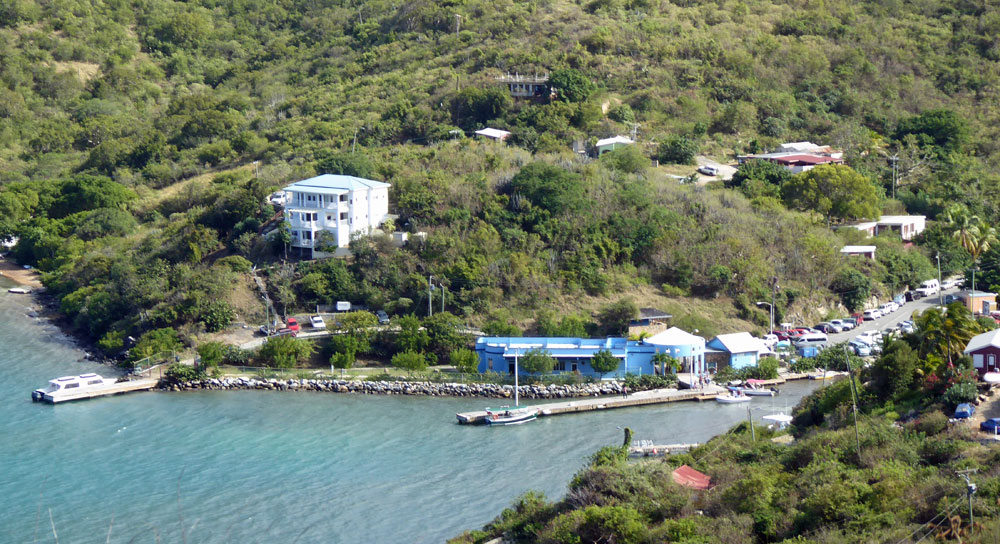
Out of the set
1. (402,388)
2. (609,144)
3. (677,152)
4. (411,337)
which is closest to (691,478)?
(402,388)

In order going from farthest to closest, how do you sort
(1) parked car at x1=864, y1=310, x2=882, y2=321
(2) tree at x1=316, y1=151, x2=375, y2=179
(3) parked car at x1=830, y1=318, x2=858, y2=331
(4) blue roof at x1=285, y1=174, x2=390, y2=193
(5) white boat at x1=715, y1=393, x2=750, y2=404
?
(2) tree at x1=316, y1=151, x2=375, y2=179
(4) blue roof at x1=285, y1=174, x2=390, y2=193
(1) parked car at x1=864, y1=310, x2=882, y2=321
(3) parked car at x1=830, y1=318, x2=858, y2=331
(5) white boat at x1=715, y1=393, x2=750, y2=404

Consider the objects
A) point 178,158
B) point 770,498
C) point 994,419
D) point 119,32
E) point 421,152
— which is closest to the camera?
point 770,498

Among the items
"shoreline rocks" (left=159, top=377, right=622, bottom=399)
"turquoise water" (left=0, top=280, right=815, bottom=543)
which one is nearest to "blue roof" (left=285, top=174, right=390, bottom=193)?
"shoreline rocks" (left=159, top=377, right=622, bottom=399)

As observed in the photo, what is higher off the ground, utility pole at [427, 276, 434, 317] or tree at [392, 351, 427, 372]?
utility pole at [427, 276, 434, 317]

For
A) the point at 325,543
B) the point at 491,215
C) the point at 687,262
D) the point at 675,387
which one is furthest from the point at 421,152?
the point at 325,543

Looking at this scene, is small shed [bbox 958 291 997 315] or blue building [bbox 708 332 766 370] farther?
small shed [bbox 958 291 997 315]

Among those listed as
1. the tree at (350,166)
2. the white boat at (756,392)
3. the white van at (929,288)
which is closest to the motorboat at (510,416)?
the white boat at (756,392)

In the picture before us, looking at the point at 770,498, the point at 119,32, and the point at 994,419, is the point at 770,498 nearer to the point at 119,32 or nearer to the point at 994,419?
the point at 994,419

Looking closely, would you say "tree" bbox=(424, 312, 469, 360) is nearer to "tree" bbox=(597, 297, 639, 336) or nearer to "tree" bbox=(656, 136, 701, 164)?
"tree" bbox=(597, 297, 639, 336)
